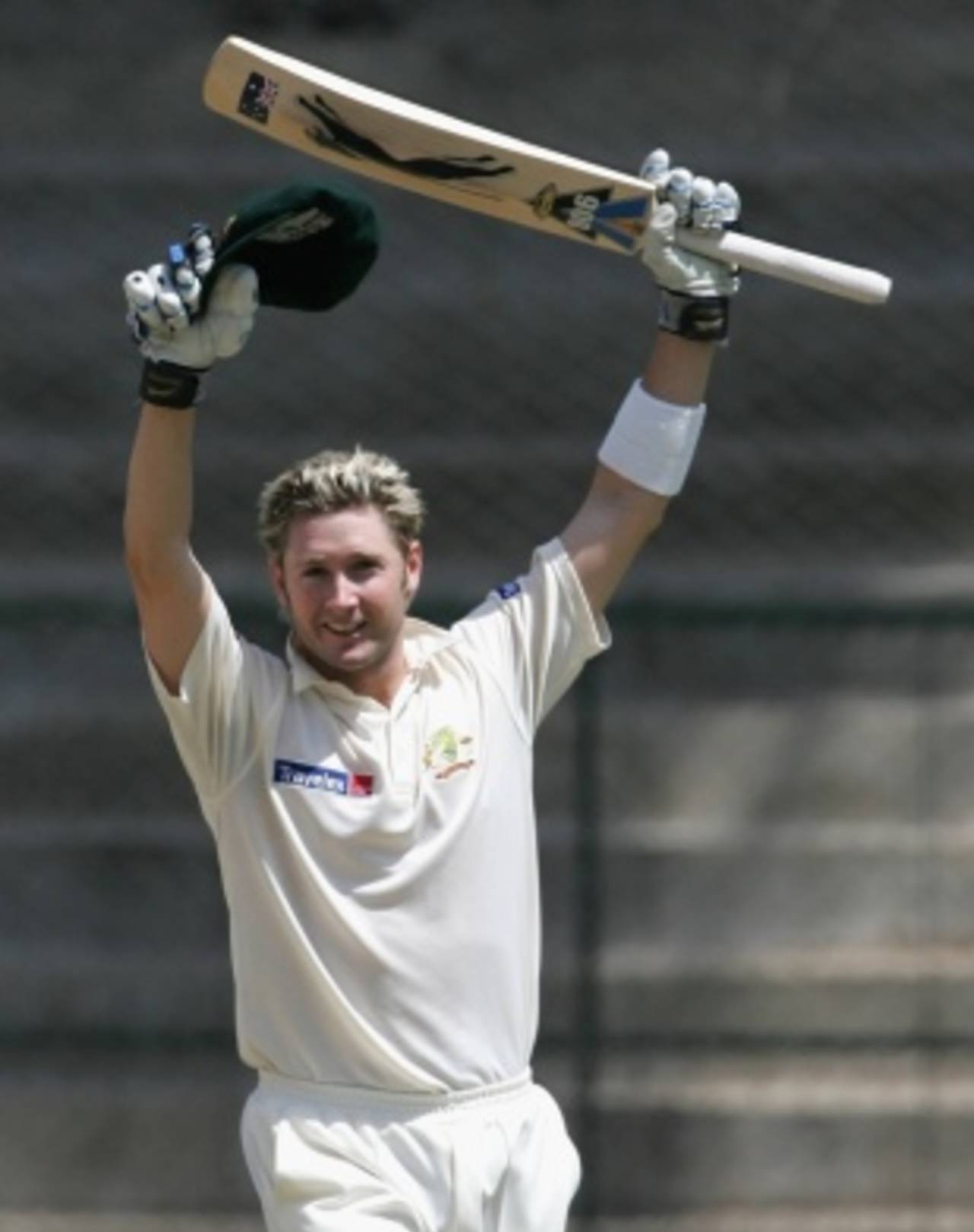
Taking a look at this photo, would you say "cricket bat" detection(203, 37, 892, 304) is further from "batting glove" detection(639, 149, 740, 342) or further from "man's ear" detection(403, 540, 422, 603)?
"man's ear" detection(403, 540, 422, 603)

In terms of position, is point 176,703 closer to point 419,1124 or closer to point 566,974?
point 419,1124

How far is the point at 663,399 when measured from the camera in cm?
474

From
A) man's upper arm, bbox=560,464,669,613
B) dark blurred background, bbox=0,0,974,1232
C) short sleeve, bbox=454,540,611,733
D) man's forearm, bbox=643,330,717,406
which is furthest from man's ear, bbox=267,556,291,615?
dark blurred background, bbox=0,0,974,1232

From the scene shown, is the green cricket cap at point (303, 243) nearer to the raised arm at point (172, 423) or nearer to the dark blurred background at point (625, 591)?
the raised arm at point (172, 423)

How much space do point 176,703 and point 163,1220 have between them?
2101mm

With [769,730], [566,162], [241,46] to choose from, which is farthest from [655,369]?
[769,730]

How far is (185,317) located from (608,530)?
69 cm

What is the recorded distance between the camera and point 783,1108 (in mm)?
6441

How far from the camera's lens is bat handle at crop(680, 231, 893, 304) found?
15.1 ft

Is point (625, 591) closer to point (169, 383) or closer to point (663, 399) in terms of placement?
point (663, 399)

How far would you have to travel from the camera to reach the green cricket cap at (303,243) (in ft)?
14.3

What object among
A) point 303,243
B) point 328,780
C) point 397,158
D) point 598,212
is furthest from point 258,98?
point 328,780

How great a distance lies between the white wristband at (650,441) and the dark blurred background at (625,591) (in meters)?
1.58

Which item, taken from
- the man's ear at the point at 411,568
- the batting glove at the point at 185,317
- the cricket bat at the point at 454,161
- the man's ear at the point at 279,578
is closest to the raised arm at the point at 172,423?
the batting glove at the point at 185,317
